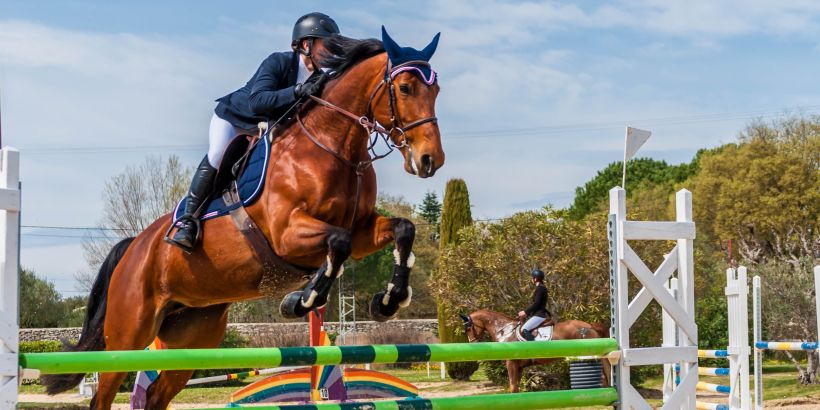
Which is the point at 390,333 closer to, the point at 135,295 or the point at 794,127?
the point at 794,127

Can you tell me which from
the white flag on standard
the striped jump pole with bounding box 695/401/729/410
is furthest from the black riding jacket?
the white flag on standard

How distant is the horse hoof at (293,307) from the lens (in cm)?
450

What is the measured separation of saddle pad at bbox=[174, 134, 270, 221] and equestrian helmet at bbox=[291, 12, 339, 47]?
63 centimetres

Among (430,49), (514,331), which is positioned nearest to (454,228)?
(514,331)

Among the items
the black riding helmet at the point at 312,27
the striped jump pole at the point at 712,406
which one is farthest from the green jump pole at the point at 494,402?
the striped jump pole at the point at 712,406

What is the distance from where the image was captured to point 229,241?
5.16 metres

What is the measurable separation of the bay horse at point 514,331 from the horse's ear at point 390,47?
8.53m

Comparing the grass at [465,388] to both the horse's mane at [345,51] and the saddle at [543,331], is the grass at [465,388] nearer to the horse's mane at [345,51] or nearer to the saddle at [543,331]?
the saddle at [543,331]

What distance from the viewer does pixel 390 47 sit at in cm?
474

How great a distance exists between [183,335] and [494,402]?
8.01ft

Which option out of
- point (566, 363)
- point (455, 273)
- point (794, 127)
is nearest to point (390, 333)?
point (455, 273)

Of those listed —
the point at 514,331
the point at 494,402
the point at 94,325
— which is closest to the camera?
the point at 494,402

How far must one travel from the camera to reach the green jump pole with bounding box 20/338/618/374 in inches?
134

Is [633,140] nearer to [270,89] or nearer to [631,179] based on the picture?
[270,89]
